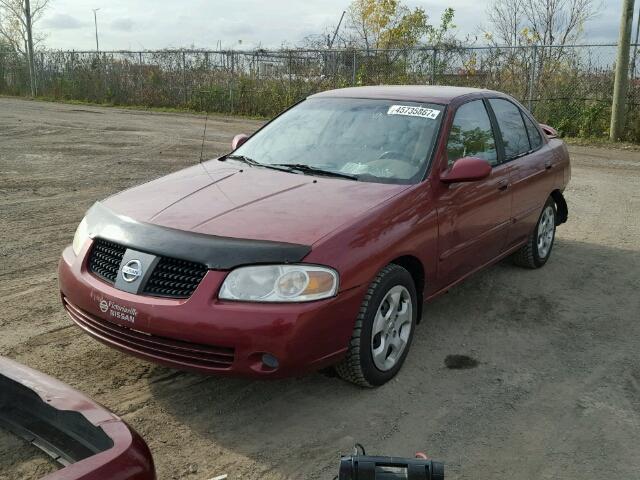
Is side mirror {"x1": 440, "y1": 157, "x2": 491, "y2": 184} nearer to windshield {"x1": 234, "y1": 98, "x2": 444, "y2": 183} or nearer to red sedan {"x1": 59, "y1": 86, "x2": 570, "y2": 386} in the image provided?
red sedan {"x1": 59, "y1": 86, "x2": 570, "y2": 386}

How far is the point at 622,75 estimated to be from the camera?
1451 centimetres

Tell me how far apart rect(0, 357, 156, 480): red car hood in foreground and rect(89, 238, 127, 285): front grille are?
129cm

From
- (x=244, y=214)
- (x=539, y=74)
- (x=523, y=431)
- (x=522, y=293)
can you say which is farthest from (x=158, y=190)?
(x=539, y=74)

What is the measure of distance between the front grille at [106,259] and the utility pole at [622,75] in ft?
45.4

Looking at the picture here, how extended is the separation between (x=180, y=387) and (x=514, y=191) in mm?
3039

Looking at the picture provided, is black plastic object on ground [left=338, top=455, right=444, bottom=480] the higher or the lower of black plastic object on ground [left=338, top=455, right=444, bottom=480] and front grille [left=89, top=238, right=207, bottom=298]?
the lower

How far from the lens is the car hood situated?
11.3 ft

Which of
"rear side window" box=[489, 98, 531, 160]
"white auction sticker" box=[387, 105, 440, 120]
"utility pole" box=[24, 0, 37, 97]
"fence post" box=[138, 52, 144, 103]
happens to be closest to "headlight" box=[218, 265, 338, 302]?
"white auction sticker" box=[387, 105, 440, 120]

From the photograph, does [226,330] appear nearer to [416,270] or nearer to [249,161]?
[416,270]

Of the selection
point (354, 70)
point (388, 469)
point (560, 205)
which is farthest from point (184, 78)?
point (388, 469)

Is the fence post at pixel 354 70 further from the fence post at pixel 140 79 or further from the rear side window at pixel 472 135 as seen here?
the rear side window at pixel 472 135

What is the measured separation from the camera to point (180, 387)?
3.69m

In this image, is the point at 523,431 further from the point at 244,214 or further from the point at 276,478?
the point at 244,214

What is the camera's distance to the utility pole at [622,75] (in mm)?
14156
